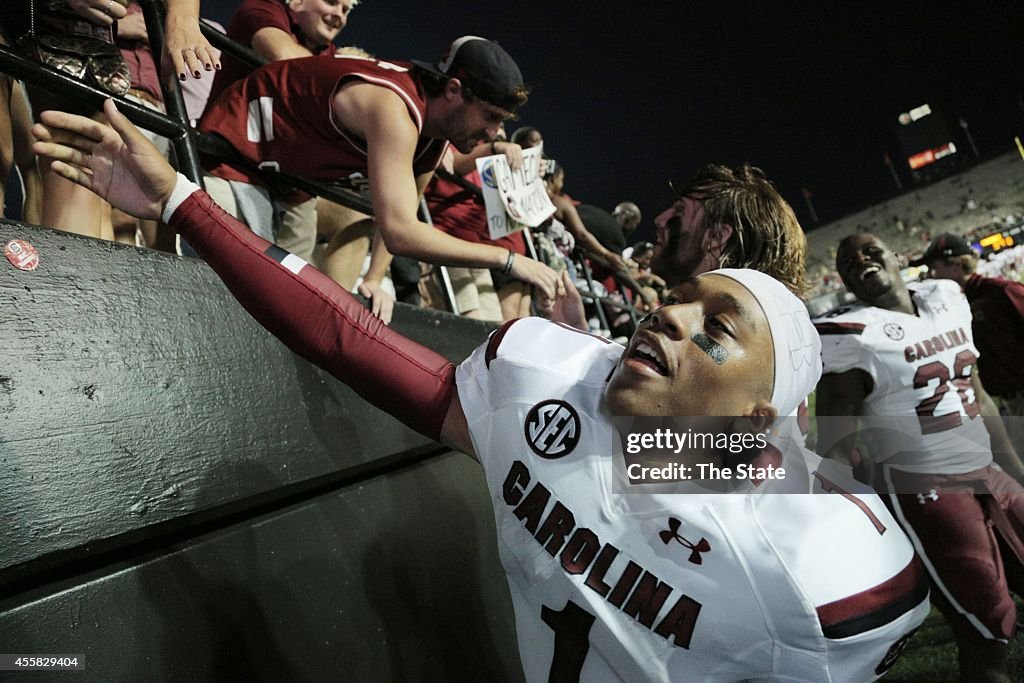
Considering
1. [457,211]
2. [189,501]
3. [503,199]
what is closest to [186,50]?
[189,501]

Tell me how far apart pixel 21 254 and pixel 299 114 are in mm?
910

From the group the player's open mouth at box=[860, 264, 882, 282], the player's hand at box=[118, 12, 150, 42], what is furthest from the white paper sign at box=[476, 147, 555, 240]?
the player's open mouth at box=[860, 264, 882, 282]

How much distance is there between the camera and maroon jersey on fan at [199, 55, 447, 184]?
5.92 ft

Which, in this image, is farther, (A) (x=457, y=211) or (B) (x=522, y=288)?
(B) (x=522, y=288)

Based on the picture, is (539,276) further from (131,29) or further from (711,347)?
(131,29)

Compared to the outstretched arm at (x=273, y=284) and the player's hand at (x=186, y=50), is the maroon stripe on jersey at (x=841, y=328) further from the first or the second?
the player's hand at (x=186, y=50)

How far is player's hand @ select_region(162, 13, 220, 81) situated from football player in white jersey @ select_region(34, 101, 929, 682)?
33cm

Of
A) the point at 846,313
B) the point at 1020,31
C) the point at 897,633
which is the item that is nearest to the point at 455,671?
the point at 897,633

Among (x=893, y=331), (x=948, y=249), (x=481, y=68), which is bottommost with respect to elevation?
(x=948, y=249)

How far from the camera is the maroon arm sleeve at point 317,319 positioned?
1328 mm

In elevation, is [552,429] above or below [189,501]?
below

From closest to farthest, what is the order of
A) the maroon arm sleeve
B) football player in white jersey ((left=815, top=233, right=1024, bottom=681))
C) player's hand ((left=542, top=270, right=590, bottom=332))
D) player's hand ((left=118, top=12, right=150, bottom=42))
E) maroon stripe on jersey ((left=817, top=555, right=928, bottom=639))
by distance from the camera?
1. maroon stripe on jersey ((left=817, top=555, right=928, bottom=639))
2. the maroon arm sleeve
3. player's hand ((left=118, top=12, right=150, bottom=42))
4. player's hand ((left=542, top=270, right=590, bottom=332))
5. football player in white jersey ((left=815, top=233, right=1024, bottom=681))

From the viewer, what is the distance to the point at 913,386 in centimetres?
304

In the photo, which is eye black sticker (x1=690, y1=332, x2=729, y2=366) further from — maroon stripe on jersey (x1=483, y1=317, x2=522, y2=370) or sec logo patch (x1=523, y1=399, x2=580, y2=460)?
maroon stripe on jersey (x1=483, y1=317, x2=522, y2=370)
